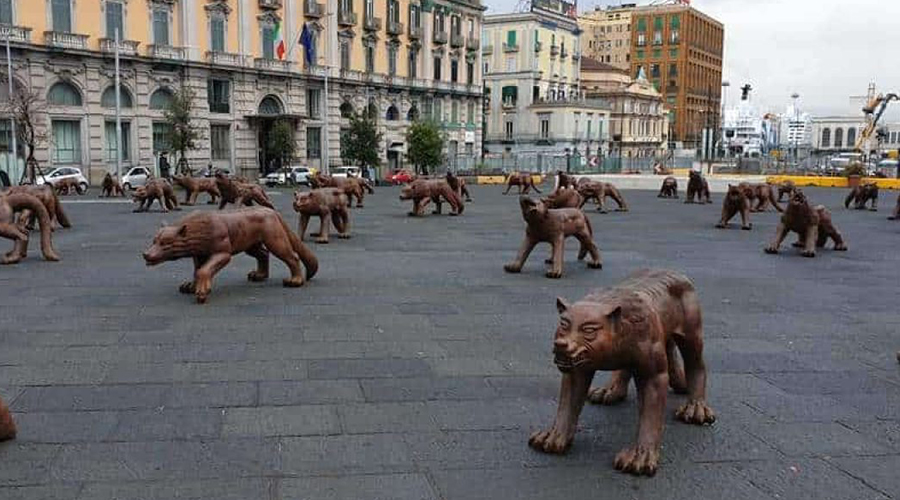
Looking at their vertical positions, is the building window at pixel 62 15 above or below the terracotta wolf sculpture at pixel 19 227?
above

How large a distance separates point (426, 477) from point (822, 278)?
27.8 ft

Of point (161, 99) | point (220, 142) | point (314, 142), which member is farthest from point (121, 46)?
point (314, 142)

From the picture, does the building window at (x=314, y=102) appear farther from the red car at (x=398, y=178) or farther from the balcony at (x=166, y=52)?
the balcony at (x=166, y=52)

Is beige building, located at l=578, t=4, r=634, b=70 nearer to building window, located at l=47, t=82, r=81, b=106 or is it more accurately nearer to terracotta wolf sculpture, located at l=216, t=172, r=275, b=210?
building window, located at l=47, t=82, r=81, b=106

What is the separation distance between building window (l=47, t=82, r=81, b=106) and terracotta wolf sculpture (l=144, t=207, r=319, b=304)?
107ft

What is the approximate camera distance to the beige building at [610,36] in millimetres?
111125

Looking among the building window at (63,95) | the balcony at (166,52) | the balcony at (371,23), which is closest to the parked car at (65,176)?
the building window at (63,95)

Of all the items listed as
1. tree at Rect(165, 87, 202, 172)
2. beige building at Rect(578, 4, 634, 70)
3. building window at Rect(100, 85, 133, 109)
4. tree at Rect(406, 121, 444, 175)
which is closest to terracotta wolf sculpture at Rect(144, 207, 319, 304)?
tree at Rect(165, 87, 202, 172)

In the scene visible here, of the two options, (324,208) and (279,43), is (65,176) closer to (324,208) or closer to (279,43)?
(279,43)

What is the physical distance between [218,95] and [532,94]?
3635 centimetres

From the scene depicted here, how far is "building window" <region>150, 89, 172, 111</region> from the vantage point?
41.3 m

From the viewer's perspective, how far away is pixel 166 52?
41.3 meters

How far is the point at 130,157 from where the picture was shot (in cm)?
4050

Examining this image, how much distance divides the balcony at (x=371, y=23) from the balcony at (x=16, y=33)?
2207 cm
